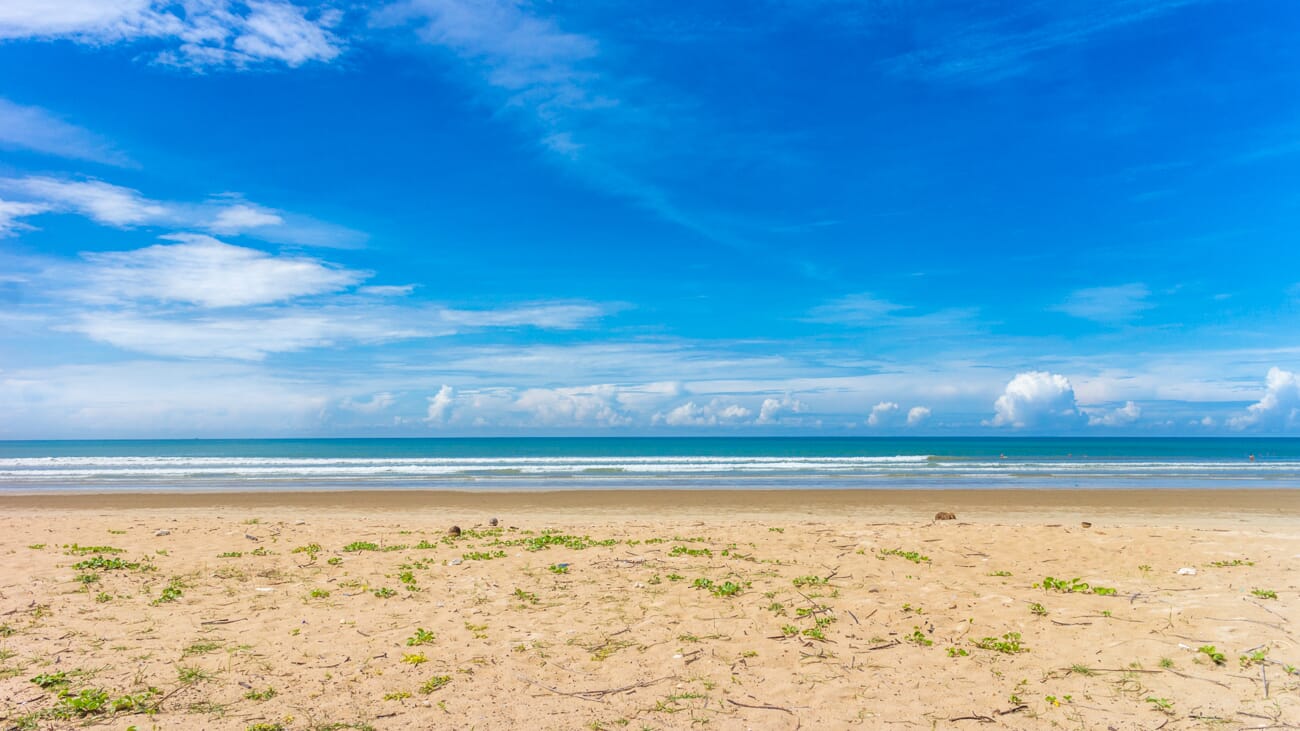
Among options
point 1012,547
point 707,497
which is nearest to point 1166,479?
point 707,497

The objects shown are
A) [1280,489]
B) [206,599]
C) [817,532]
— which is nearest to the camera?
[206,599]

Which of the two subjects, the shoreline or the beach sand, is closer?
the beach sand

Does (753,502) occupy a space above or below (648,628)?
below

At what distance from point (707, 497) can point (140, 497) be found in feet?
65.0

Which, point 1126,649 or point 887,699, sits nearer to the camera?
point 887,699

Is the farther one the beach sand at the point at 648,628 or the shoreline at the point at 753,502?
the shoreline at the point at 753,502

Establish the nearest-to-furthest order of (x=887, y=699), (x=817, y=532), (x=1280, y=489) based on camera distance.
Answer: (x=887, y=699) → (x=817, y=532) → (x=1280, y=489)

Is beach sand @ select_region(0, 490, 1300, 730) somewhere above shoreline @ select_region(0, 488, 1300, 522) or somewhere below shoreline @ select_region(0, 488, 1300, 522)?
above

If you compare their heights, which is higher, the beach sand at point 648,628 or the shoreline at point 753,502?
the beach sand at point 648,628

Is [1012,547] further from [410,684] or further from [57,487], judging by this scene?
[57,487]

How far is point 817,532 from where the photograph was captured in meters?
12.8

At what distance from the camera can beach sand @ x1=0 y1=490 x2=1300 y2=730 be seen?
17.1 feet

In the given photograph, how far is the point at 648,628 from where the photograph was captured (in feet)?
23.3

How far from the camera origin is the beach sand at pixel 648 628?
17.1ft
